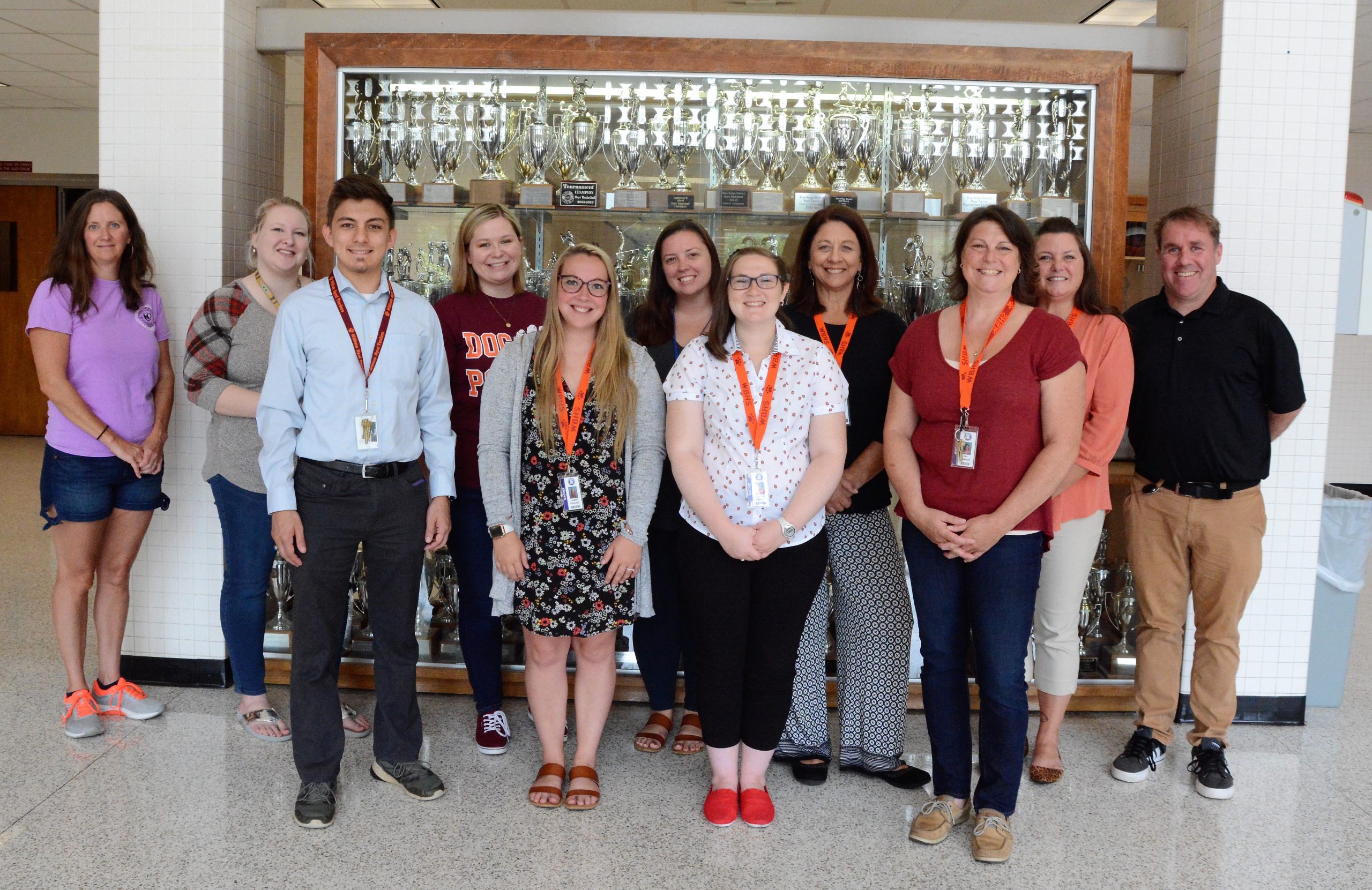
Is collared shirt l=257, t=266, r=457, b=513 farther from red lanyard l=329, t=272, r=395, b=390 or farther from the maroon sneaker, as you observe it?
the maroon sneaker

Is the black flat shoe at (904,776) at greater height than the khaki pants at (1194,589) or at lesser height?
lesser

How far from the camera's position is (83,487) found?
10.4 feet

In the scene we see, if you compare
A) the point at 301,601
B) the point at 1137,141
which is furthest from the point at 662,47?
the point at 1137,141

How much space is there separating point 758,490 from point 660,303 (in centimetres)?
91

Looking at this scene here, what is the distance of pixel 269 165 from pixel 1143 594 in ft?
11.8

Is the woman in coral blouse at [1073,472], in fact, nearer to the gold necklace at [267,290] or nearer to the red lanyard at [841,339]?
the red lanyard at [841,339]

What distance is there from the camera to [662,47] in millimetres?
3457

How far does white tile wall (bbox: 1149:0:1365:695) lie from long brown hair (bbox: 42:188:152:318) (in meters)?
3.70

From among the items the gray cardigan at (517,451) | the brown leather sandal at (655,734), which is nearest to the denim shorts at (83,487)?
the gray cardigan at (517,451)

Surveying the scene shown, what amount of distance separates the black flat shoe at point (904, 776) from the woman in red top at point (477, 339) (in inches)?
46.9

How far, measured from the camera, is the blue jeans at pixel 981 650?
248 centimetres

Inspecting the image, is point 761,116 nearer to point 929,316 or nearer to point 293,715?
point 929,316

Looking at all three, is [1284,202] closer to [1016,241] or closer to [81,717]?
[1016,241]

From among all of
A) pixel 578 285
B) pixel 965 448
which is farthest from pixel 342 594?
pixel 965 448
